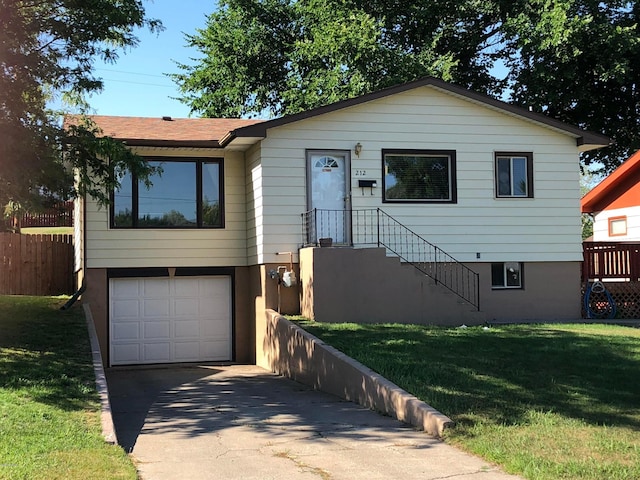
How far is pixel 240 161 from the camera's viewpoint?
17.3 m

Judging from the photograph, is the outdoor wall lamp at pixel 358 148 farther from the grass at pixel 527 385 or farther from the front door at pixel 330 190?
the grass at pixel 527 385

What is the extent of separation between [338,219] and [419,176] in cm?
217

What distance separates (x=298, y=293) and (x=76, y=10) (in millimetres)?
7129

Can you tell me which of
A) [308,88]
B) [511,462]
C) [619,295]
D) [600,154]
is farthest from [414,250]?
[600,154]

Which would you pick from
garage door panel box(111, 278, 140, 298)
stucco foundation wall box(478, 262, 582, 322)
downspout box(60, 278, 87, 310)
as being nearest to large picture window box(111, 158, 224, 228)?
garage door panel box(111, 278, 140, 298)

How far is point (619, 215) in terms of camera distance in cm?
2256

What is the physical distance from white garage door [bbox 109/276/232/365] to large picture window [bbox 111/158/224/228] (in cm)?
140

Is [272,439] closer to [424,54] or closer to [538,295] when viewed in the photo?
[538,295]

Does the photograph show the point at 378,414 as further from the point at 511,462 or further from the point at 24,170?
the point at 24,170

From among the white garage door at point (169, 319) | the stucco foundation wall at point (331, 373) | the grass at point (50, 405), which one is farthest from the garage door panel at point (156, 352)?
the grass at point (50, 405)

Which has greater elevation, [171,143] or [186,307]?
[171,143]

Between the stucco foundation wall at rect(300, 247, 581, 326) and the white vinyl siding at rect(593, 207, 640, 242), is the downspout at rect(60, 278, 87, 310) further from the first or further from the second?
the white vinyl siding at rect(593, 207, 640, 242)

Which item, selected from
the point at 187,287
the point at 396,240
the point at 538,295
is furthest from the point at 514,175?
the point at 187,287

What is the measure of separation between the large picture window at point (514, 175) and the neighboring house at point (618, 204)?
20.1ft
